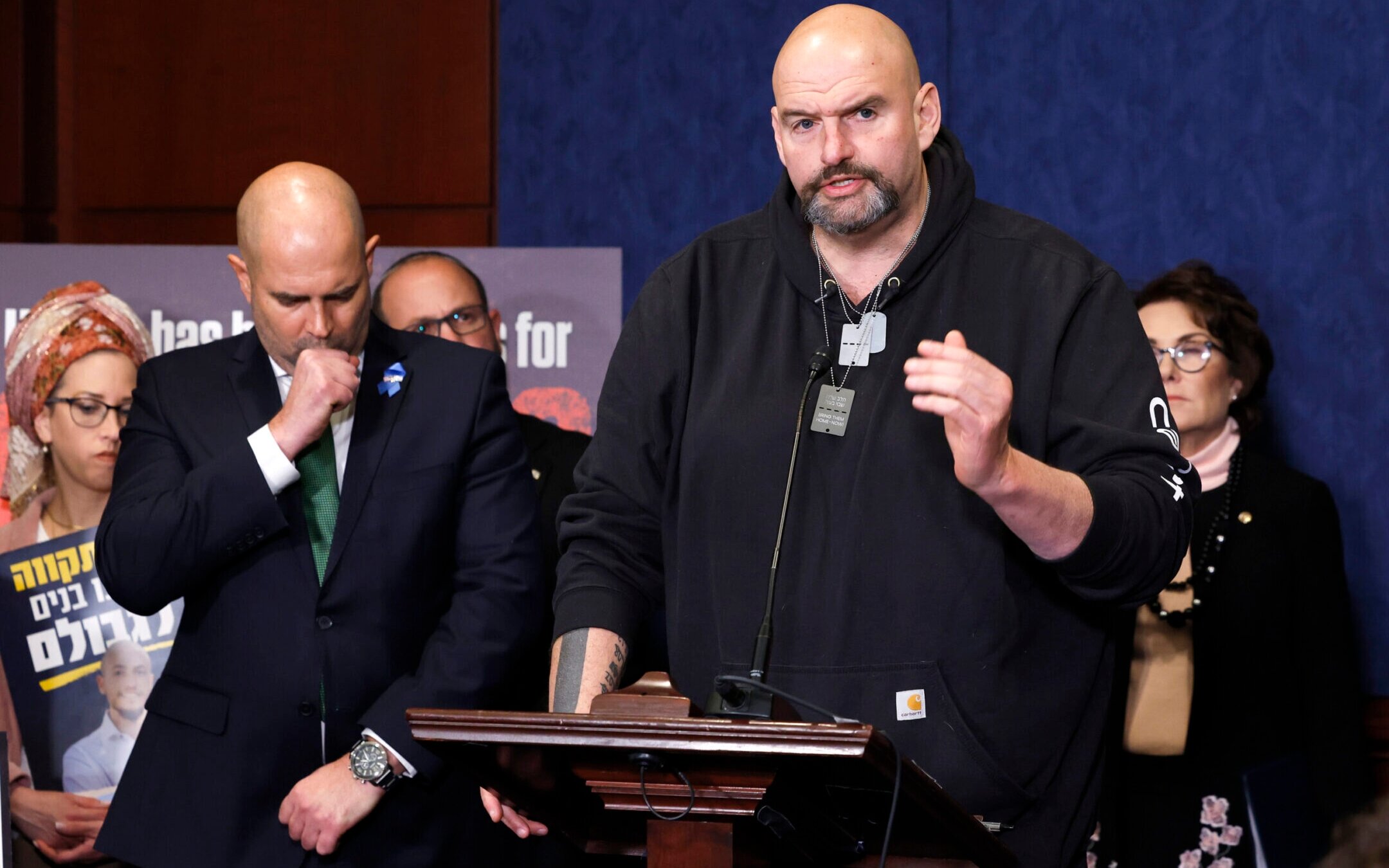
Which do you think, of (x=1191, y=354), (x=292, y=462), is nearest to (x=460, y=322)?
(x=292, y=462)

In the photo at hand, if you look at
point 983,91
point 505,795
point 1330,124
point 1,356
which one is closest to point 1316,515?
point 1330,124

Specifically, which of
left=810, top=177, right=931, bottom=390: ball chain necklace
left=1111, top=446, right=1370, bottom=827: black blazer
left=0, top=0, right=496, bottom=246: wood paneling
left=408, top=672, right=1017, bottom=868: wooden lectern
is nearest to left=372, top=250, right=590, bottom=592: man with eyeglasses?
left=0, top=0, right=496, bottom=246: wood paneling

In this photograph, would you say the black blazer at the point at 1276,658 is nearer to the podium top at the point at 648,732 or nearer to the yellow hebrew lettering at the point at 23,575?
the podium top at the point at 648,732

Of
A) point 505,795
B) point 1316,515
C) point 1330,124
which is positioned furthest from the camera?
point 1330,124

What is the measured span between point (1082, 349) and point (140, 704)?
241 centimetres

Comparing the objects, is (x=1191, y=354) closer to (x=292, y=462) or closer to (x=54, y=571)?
(x=292, y=462)

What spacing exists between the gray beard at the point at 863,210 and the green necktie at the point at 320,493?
42.7 inches

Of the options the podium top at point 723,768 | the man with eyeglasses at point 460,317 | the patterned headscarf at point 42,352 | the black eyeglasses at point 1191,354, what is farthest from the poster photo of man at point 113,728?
the black eyeglasses at point 1191,354

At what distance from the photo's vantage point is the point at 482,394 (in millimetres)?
2777

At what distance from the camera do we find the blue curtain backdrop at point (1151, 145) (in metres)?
3.75

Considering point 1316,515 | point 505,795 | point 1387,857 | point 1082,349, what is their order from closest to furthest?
point 1387,857, point 505,795, point 1082,349, point 1316,515

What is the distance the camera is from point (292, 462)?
258cm

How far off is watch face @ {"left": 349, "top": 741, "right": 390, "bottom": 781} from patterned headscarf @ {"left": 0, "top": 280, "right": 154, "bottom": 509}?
156 centimetres

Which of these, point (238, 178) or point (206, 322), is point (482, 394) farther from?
point (238, 178)
